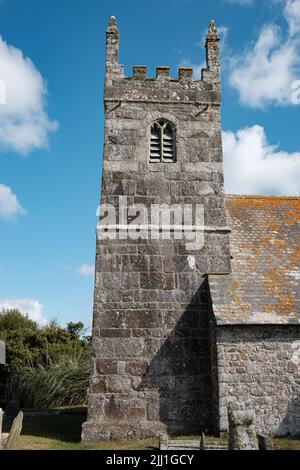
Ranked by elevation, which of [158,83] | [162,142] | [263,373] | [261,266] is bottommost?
[263,373]

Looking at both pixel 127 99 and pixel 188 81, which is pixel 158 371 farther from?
pixel 188 81

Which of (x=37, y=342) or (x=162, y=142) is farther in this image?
(x=37, y=342)

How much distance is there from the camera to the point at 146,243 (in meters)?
10.5

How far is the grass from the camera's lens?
26.5 ft

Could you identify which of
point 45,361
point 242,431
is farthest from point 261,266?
point 45,361

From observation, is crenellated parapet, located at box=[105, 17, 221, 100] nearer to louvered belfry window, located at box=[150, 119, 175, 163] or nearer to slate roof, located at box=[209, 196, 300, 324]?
louvered belfry window, located at box=[150, 119, 175, 163]

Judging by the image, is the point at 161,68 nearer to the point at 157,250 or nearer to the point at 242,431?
the point at 157,250

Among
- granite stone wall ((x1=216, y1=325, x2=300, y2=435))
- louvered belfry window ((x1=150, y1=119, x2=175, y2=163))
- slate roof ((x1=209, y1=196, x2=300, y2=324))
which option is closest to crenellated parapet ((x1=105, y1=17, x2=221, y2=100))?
louvered belfry window ((x1=150, y1=119, x2=175, y2=163))

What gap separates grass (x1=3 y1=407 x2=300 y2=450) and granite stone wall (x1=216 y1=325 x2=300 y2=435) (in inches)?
20.3

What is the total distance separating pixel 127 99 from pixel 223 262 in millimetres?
5406

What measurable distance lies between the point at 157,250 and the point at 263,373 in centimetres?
389

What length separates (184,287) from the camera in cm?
1016

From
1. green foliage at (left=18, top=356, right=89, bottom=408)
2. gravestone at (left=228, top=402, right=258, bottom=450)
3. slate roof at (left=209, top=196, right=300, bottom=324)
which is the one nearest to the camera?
gravestone at (left=228, top=402, right=258, bottom=450)
